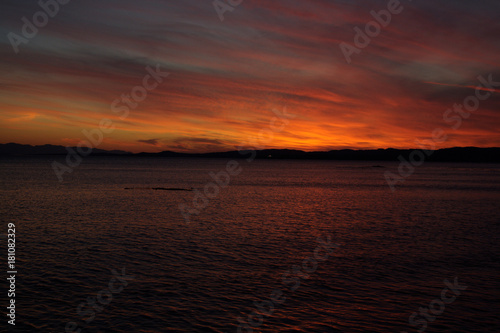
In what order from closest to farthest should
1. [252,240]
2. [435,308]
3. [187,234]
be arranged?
[435,308] → [252,240] → [187,234]

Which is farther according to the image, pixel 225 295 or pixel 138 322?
pixel 225 295

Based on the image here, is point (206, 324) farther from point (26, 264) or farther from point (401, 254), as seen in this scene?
point (401, 254)

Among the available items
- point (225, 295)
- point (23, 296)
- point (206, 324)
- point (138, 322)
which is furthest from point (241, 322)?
point (23, 296)

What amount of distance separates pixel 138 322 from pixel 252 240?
1401cm

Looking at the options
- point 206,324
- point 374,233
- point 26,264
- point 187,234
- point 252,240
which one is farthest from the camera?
point 374,233

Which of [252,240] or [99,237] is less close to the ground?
[252,240]

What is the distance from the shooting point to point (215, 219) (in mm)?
36156

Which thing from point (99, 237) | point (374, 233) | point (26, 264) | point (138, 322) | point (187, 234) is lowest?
point (138, 322)

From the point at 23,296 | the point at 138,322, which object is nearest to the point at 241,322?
the point at 138,322

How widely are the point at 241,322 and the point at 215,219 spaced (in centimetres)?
2309

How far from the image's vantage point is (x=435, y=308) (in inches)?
581

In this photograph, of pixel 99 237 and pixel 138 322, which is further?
pixel 99 237

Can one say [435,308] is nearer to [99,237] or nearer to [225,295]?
[225,295]

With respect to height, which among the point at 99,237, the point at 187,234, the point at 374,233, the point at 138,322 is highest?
the point at 374,233
